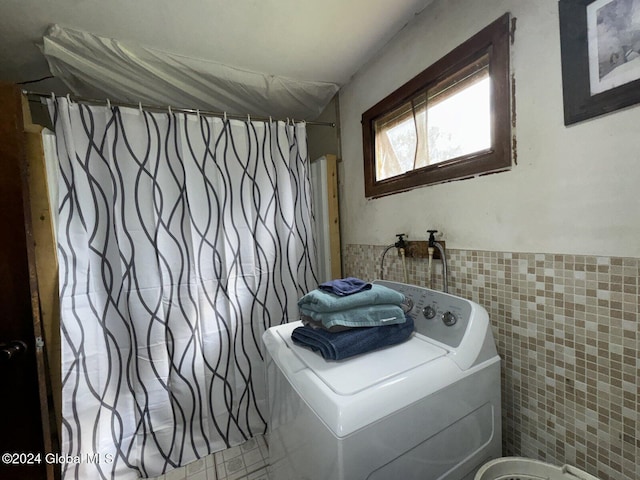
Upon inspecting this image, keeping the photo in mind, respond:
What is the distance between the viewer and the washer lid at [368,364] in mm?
607

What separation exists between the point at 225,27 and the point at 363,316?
135 centimetres

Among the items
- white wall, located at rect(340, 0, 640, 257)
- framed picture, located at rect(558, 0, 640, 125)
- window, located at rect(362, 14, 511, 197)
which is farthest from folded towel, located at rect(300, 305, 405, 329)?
framed picture, located at rect(558, 0, 640, 125)

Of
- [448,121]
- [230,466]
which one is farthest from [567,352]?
[230,466]

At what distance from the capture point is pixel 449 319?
31.5 inches

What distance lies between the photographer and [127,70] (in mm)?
1300

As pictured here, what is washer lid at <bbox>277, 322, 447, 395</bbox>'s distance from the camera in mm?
607

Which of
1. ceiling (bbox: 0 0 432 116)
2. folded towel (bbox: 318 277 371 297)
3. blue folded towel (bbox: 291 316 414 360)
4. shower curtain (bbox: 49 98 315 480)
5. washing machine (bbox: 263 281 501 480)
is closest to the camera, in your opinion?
washing machine (bbox: 263 281 501 480)

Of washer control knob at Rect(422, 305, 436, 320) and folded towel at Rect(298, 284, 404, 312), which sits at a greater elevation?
folded towel at Rect(298, 284, 404, 312)

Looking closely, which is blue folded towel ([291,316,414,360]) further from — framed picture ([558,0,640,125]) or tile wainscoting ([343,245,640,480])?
framed picture ([558,0,640,125])

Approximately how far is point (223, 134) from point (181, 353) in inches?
49.1

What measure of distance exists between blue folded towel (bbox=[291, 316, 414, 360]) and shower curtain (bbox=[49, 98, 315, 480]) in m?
0.80

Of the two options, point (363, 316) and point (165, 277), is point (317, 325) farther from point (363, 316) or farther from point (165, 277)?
point (165, 277)

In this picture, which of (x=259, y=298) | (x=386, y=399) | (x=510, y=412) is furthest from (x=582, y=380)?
(x=259, y=298)

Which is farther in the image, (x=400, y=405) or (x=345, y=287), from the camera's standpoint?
(x=345, y=287)
